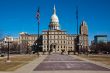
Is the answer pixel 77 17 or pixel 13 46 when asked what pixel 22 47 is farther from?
pixel 77 17

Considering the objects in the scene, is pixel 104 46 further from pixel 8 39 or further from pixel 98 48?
pixel 8 39

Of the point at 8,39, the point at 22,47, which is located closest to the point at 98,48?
the point at 22,47

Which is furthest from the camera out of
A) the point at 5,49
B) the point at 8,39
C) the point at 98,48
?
the point at 98,48

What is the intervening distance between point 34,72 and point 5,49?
14708cm

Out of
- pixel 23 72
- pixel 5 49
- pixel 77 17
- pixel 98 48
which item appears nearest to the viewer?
pixel 23 72

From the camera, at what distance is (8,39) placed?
50.2 meters

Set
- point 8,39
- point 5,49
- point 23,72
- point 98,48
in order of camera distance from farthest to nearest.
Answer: point 98,48 < point 5,49 < point 8,39 < point 23,72

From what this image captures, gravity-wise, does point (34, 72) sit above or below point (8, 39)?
below

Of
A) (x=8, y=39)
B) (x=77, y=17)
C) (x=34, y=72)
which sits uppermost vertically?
(x=77, y=17)

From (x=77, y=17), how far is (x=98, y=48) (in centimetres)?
8093

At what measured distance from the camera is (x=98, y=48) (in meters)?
184

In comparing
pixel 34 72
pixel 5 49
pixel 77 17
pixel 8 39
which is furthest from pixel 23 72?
pixel 5 49

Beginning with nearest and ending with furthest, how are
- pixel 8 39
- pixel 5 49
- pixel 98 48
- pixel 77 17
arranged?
pixel 8 39 → pixel 77 17 → pixel 5 49 → pixel 98 48

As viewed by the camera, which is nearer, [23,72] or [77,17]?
[23,72]
